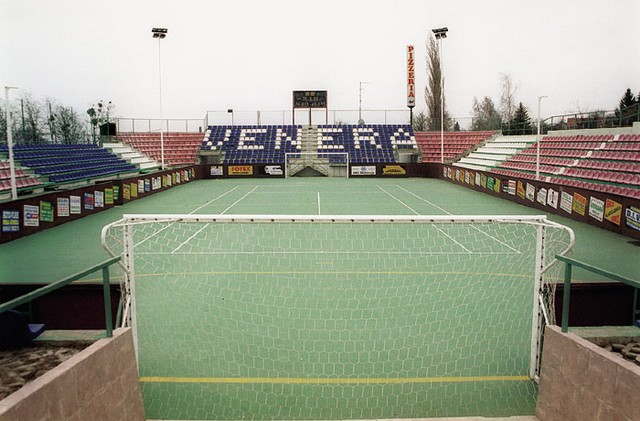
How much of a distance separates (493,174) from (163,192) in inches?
710

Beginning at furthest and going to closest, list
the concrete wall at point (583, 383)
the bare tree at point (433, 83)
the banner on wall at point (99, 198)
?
the bare tree at point (433, 83) → the banner on wall at point (99, 198) → the concrete wall at point (583, 383)

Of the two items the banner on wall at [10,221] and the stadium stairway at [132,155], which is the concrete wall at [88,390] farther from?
the stadium stairway at [132,155]

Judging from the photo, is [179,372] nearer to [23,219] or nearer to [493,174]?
[23,219]

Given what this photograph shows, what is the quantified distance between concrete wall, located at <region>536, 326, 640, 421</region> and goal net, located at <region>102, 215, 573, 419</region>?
68 centimetres

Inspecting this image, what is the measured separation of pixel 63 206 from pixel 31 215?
6.30ft

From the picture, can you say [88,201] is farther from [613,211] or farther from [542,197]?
[613,211]

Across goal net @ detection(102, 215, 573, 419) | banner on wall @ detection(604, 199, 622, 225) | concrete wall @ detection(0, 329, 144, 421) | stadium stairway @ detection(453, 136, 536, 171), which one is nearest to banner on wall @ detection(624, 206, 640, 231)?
banner on wall @ detection(604, 199, 622, 225)

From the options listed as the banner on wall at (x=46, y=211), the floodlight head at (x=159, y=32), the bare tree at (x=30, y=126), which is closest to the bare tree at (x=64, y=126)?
the bare tree at (x=30, y=126)

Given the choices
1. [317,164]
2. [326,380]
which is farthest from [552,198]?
[317,164]

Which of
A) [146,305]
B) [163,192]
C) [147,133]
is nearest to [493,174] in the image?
[163,192]

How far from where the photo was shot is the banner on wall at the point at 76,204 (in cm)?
1762

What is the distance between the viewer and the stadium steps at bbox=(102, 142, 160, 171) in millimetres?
38303

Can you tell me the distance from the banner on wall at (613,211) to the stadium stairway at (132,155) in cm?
3097

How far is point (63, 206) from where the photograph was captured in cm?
1705
